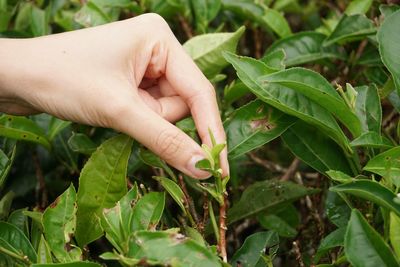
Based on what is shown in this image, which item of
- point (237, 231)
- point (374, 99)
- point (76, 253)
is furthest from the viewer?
point (237, 231)

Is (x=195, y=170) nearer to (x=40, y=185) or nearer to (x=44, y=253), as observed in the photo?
(x=44, y=253)

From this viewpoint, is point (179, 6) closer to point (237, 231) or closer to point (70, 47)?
point (70, 47)

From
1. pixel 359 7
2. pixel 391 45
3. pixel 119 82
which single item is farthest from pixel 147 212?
pixel 359 7

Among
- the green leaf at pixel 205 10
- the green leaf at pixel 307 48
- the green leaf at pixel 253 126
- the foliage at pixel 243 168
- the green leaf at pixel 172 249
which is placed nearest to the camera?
the green leaf at pixel 172 249

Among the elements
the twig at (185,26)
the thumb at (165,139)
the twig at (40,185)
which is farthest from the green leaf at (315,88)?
the twig at (40,185)

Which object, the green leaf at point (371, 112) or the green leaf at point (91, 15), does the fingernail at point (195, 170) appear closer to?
the green leaf at point (371, 112)

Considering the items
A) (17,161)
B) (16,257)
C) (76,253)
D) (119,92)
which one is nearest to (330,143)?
(119,92)

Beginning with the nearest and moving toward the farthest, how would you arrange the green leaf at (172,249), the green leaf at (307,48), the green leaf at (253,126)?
1. the green leaf at (172,249)
2. the green leaf at (253,126)
3. the green leaf at (307,48)
